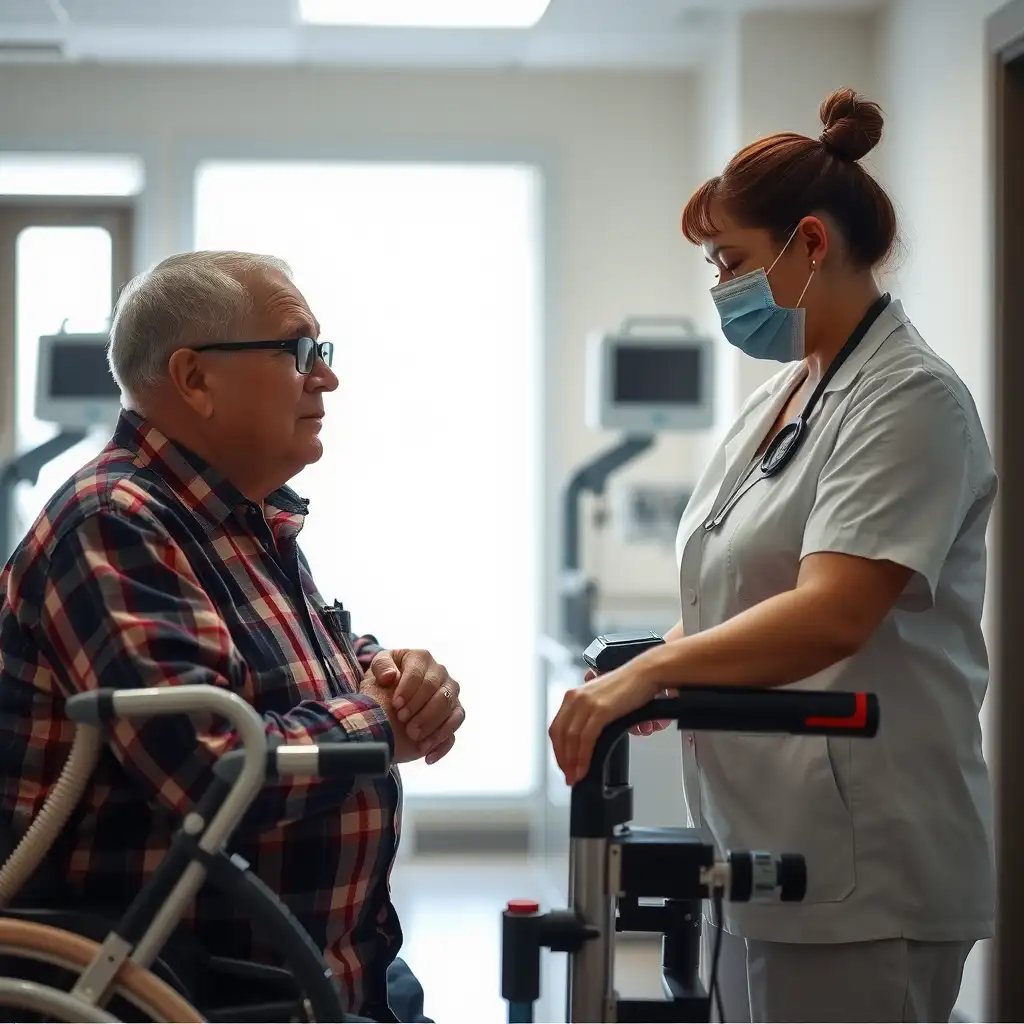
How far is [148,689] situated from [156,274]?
58 cm

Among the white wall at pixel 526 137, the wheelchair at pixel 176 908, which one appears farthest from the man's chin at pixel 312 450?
the white wall at pixel 526 137

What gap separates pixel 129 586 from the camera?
4.13 ft

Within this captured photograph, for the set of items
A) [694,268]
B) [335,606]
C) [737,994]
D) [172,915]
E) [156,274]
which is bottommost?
[737,994]

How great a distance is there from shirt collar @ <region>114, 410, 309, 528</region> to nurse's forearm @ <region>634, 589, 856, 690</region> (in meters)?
0.54

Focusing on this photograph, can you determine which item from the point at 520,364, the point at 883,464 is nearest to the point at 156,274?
the point at 883,464

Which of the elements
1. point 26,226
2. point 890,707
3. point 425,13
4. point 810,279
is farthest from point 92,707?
point 26,226

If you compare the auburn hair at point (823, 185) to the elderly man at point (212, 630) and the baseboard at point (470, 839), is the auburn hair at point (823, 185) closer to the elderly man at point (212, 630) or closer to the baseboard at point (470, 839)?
the elderly man at point (212, 630)

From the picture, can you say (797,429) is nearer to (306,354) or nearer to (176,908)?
(306,354)

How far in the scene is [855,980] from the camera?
1.43 meters

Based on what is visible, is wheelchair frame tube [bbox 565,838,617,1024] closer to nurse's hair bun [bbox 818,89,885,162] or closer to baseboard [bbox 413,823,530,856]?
nurse's hair bun [bbox 818,89,885,162]

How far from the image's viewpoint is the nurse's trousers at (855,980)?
1.42 meters

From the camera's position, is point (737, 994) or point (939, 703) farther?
point (737, 994)

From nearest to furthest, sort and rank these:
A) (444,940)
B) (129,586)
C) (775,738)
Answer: (129,586), (775,738), (444,940)

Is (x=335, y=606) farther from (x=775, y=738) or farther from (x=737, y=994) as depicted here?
(x=737, y=994)
